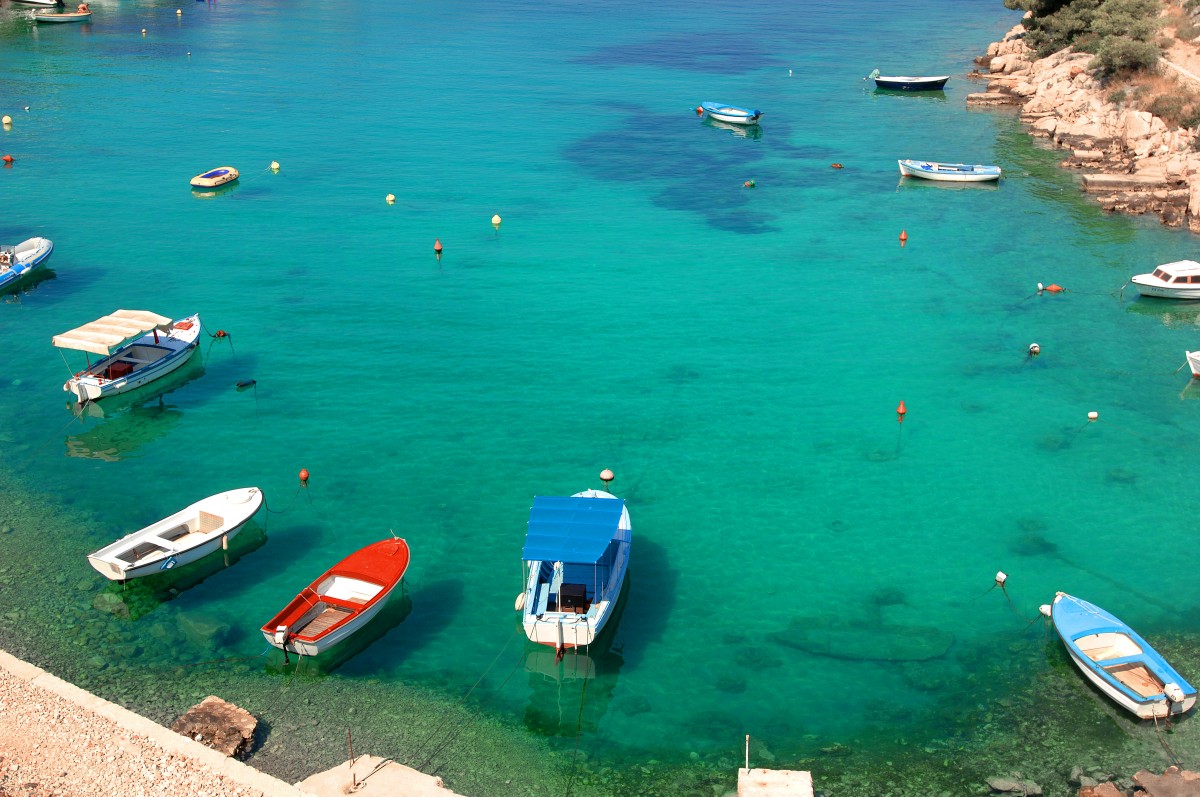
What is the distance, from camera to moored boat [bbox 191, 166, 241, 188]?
222 ft

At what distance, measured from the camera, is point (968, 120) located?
286 feet

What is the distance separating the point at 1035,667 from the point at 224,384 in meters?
34.6

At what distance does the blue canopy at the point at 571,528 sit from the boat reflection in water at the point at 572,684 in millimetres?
3089

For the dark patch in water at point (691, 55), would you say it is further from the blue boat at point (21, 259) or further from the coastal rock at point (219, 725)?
the coastal rock at point (219, 725)

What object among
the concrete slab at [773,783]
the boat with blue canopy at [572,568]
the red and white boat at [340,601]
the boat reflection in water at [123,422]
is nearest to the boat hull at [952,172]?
the boat with blue canopy at [572,568]

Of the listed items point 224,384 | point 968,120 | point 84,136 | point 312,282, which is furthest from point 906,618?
point 84,136

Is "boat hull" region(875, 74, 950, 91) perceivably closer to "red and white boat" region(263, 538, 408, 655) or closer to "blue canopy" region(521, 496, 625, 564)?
"blue canopy" region(521, 496, 625, 564)

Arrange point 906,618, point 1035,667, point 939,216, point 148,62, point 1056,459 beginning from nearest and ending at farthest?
point 1035,667, point 906,618, point 1056,459, point 939,216, point 148,62

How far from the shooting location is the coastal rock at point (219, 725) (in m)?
25.3

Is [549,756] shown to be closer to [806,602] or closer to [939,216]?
[806,602]

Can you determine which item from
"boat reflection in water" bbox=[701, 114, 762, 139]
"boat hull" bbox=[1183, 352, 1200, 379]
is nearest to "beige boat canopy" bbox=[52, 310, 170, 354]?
"boat hull" bbox=[1183, 352, 1200, 379]

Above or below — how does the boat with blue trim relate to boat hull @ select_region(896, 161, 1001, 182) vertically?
above

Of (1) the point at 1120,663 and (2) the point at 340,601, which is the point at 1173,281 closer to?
(1) the point at 1120,663

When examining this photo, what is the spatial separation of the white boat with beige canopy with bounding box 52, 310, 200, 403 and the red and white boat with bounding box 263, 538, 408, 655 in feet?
54.3
